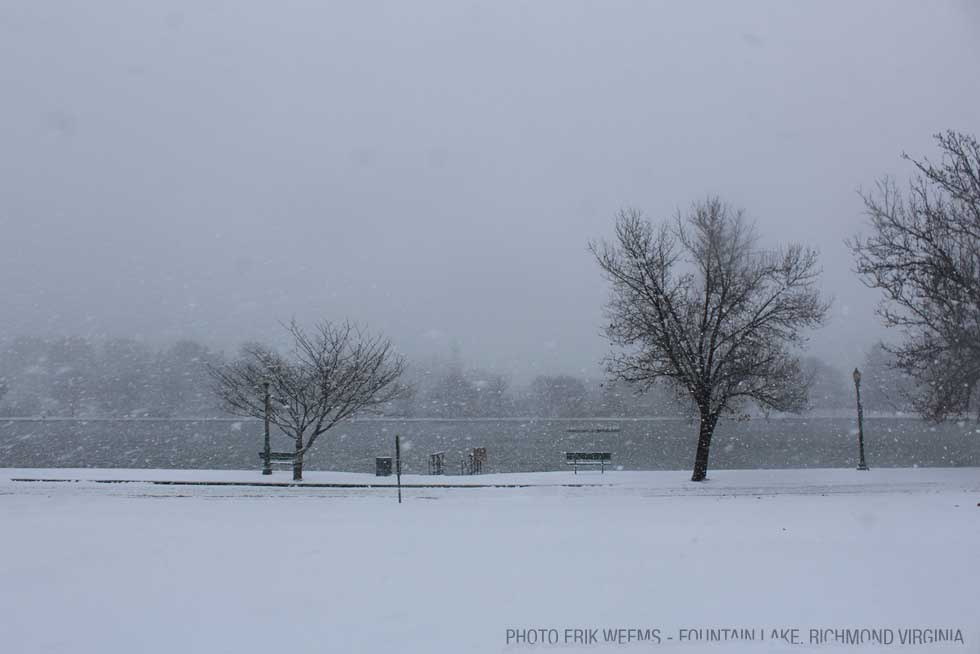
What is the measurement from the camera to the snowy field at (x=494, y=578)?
6930 millimetres

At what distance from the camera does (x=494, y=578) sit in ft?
29.1

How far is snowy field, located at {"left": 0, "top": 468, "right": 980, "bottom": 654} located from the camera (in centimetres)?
693

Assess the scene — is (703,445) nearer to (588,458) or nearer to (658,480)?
(658,480)

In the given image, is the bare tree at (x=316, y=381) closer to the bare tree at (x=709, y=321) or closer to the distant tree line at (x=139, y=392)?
the bare tree at (x=709, y=321)

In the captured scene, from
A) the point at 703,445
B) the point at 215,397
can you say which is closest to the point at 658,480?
the point at 703,445

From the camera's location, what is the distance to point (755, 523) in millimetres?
12125

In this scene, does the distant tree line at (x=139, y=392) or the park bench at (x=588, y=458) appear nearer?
the park bench at (x=588, y=458)

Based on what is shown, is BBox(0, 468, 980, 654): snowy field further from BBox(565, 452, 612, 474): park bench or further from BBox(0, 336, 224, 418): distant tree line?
BBox(0, 336, 224, 418): distant tree line

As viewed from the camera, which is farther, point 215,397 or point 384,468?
point 215,397

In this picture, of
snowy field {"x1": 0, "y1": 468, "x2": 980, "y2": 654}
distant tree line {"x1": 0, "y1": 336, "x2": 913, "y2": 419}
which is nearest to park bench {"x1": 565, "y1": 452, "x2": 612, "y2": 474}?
snowy field {"x1": 0, "y1": 468, "x2": 980, "y2": 654}

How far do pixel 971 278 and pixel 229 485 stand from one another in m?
23.9

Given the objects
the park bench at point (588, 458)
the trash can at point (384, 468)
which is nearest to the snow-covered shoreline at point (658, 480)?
the trash can at point (384, 468)

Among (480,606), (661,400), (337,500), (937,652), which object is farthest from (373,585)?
(661,400)

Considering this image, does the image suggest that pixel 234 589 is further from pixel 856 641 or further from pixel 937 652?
pixel 937 652
